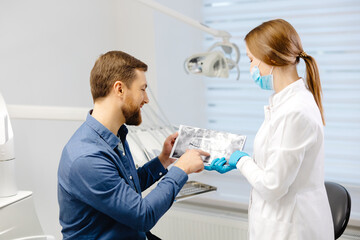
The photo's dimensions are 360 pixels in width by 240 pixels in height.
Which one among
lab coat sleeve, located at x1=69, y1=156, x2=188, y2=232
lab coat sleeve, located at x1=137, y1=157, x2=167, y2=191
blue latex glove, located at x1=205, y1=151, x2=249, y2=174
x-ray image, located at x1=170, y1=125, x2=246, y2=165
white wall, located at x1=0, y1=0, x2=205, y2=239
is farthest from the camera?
white wall, located at x1=0, y1=0, x2=205, y2=239

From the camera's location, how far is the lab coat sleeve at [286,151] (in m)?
1.40

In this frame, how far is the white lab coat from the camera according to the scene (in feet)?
4.61

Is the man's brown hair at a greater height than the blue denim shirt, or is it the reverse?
the man's brown hair

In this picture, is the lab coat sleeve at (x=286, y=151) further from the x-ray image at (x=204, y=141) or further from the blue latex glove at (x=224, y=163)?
the x-ray image at (x=204, y=141)

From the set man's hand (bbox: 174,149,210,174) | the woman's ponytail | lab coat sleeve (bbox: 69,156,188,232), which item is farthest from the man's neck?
the woman's ponytail

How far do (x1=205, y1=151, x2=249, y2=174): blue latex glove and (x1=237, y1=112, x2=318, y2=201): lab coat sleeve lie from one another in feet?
0.66

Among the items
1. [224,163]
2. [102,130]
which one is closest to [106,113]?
[102,130]

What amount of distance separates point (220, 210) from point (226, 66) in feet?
3.73

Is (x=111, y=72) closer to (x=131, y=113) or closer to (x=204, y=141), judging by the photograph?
(x=131, y=113)

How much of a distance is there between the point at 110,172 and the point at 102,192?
0.07 m

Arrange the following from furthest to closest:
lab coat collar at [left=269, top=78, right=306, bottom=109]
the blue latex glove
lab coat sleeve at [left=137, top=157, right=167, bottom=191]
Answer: lab coat sleeve at [left=137, top=157, right=167, bottom=191] → the blue latex glove → lab coat collar at [left=269, top=78, right=306, bottom=109]

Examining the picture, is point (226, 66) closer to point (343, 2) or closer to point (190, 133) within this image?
point (190, 133)

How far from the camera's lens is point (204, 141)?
1772 millimetres

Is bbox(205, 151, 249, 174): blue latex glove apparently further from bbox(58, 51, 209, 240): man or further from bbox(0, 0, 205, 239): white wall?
bbox(0, 0, 205, 239): white wall
